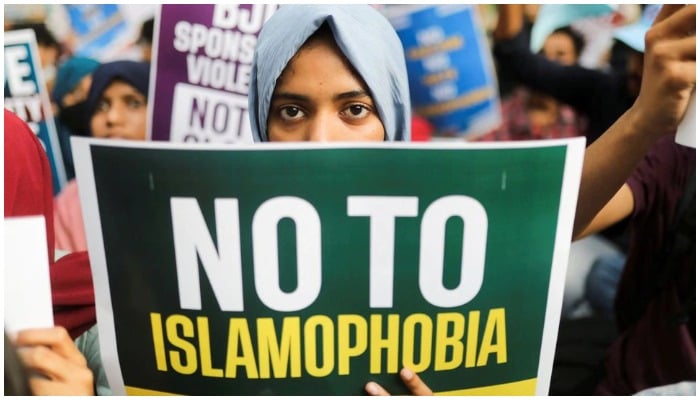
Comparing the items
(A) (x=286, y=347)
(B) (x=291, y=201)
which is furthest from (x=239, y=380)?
(B) (x=291, y=201)

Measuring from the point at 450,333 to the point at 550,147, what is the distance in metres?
0.22

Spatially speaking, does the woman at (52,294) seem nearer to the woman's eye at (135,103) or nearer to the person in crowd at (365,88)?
the person in crowd at (365,88)

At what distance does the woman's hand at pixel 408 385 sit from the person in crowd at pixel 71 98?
0.92 meters

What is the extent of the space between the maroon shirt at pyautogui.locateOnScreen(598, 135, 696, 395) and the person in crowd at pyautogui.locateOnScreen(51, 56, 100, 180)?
3.32 ft

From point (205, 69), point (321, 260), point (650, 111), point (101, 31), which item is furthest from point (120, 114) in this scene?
point (650, 111)

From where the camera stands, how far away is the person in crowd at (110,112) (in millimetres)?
1521

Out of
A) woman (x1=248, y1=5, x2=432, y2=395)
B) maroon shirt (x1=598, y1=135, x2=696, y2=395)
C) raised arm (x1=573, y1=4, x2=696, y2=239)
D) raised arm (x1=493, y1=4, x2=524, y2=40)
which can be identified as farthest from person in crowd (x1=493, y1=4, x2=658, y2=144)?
woman (x1=248, y1=5, x2=432, y2=395)

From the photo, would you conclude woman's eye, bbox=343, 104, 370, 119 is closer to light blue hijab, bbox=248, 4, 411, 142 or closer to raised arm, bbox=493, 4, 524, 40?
light blue hijab, bbox=248, 4, 411, 142

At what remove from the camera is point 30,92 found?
156cm

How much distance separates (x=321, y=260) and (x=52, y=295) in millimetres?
377

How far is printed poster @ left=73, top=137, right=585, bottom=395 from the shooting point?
835 mm

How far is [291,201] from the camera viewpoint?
2.75 ft

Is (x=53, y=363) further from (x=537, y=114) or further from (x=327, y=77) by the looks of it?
(x=537, y=114)

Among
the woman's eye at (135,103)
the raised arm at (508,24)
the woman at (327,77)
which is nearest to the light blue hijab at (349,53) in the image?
the woman at (327,77)
